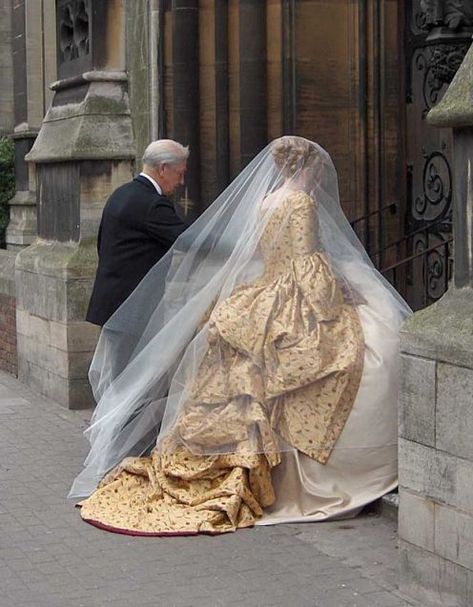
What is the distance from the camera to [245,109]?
949 centimetres

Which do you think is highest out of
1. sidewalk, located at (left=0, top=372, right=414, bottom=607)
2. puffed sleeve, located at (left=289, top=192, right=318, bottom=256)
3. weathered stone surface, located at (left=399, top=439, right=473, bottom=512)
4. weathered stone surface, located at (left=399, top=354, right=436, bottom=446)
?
puffed sleeve, located at (left=289, top=192, right=318, bottom=256)

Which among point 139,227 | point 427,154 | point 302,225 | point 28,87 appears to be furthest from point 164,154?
point 28,87

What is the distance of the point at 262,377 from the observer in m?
7.17

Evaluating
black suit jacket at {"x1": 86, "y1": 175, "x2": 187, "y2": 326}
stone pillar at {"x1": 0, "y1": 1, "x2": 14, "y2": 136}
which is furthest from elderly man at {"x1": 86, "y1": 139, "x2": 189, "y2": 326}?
stone pillar at {"x1": 0, "y1": 1, "x2": 14, "y2": 136}

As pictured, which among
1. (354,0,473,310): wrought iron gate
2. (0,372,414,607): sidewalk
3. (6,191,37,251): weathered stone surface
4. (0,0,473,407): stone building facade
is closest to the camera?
(0,372,414,607): sidewalk

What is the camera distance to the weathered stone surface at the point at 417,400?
5551 mm

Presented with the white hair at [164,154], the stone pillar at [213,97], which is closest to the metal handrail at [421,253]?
the stone pillar at [213,97]

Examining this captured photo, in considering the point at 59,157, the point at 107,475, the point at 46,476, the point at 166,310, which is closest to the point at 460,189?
the point at 166,310

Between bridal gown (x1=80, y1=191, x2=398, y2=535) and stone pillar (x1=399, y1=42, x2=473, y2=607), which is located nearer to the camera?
stone pillar (x1=399, y1=42, x2=473, y2=607)

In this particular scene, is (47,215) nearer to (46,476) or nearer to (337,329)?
(46,476)

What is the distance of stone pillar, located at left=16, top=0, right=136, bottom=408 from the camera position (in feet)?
34.9

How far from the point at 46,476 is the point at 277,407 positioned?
183 centimetres

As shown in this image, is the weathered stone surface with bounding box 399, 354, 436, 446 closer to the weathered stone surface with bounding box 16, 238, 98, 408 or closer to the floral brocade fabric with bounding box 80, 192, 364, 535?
the floral brocade fabric with bounding box 80, 192, 364, 535

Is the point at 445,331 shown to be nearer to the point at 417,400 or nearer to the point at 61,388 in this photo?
the point at 417,400
